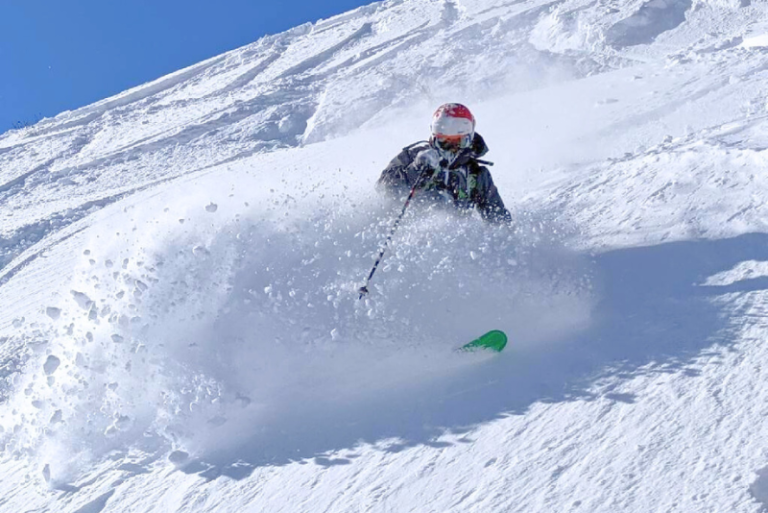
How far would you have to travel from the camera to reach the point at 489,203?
6945 millimetres

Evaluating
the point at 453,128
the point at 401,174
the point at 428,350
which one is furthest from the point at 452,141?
the point at 428,350

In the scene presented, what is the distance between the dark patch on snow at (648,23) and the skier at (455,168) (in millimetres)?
16430

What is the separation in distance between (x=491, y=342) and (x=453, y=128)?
8.20ft

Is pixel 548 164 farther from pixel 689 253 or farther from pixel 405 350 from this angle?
Result: pixel 405 350

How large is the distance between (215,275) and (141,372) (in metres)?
0.98

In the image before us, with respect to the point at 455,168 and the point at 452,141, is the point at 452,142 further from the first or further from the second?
the point at 455,168

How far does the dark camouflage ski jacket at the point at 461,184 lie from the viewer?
274 inches

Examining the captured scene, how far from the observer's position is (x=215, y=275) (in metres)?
6.21

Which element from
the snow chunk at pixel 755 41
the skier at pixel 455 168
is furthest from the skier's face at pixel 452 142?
the snow chunk at pixel 755 41

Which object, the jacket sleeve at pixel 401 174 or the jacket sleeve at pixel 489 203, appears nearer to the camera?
the jacket sleeve at pixel 489 203

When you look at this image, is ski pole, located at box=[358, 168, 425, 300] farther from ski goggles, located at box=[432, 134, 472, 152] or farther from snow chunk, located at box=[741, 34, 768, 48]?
snow chunk, located at box=[741, 34, 768, 48]

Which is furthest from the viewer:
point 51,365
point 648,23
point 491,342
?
point 648,23

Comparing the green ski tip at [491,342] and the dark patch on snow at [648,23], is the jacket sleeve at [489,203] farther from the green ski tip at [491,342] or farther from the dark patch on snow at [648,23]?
the dark patch on snow at [648,23]

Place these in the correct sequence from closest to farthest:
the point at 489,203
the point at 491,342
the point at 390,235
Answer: the point at 491,342 → the point at 390,235 → the point at 489,203
